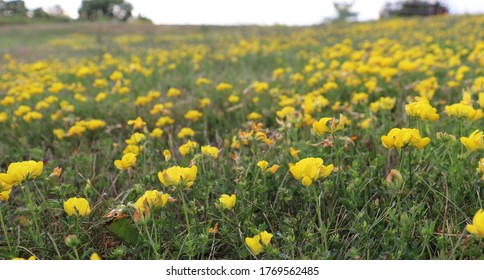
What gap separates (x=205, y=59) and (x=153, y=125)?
4021 mm

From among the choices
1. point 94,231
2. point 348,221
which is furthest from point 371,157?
point 94,231

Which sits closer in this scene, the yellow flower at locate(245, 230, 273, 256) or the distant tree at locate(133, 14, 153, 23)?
the yellow flower at locate(245, 230, 273, 256)

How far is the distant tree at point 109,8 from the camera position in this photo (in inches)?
1233

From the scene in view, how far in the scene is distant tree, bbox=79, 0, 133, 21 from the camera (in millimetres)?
31319

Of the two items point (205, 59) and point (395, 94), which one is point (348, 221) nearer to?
point (395, 94)

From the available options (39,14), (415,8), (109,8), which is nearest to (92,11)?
(109,8)

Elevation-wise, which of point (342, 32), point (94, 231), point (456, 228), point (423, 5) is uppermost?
point (423, 5)

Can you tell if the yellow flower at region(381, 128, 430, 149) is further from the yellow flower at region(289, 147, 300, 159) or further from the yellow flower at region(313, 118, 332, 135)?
the yellow flower at region(289, 147, 300, 159)

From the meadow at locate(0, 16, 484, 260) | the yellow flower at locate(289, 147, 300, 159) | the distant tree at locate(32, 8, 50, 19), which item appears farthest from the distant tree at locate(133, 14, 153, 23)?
the yellow flower at locate(289, 147, 300, 159)

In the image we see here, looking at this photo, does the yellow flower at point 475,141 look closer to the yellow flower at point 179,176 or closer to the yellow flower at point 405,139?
the yellow flower at point 405,139

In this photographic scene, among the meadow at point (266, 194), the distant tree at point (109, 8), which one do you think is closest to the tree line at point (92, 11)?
the distant tree at point (109, 8)

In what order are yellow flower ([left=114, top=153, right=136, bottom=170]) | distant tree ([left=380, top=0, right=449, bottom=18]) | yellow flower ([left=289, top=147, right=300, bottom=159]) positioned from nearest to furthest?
yellow flower ([left=114, top=153, right=136, bottom=170]) < yellow flower ([left=289, top=147, right=300, bottom=159]) < distant tree ([left=380, top=0, right=449, bottom=18])

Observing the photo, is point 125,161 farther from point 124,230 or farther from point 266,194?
point 266,194
